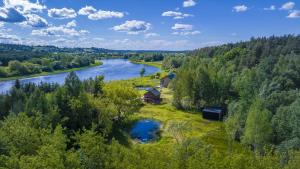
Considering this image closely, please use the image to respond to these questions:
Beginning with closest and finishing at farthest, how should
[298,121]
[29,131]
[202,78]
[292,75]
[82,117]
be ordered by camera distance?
[29,131]
[298,121]
[82,117]
[292,75]
[202,78]

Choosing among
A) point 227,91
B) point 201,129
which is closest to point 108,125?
point 201,129

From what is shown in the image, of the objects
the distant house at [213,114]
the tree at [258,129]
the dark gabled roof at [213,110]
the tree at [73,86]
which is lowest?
the distant house at [213,114]

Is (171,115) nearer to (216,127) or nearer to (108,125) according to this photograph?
(216,127)

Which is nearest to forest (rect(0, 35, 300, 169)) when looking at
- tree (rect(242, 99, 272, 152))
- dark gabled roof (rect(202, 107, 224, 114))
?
tree (rect(242, 99, 272, 152))

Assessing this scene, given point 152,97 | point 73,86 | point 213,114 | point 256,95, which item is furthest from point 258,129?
point 152,97

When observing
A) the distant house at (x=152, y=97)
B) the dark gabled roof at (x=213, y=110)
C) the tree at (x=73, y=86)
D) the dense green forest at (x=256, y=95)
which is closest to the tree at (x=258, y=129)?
the dense green forest at (x=256, y=95)

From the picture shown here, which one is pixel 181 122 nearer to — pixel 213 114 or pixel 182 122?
pixel 182 122

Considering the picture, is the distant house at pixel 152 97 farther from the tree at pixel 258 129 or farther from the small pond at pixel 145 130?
the tree at pixel 258 129

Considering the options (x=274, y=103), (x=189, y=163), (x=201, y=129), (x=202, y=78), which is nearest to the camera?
(x=189, y=163)

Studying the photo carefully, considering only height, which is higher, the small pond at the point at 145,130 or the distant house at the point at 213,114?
the distant house at the point at 213,114
